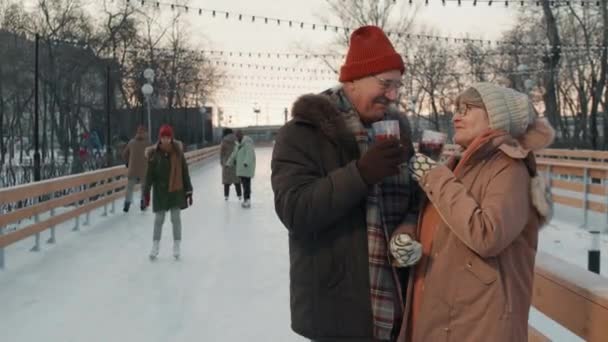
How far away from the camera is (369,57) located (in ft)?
7.20

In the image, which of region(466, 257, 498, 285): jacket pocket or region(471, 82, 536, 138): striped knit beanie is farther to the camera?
region(471, 82, 536, 138): striped knit beanie

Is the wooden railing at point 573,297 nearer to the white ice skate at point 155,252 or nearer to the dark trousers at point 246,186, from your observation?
the white ice skate at point 155,252

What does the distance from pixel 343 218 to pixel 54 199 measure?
26.3ft

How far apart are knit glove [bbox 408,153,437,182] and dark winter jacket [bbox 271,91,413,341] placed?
18 centimetres

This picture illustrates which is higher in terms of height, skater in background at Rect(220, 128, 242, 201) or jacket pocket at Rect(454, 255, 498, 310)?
jacket pocket at Rect(454, 255, 498, 310)

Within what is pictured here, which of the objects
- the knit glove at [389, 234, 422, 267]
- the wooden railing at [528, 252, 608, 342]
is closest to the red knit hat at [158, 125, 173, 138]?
the wooden railing at [528, 252, 608, 342]

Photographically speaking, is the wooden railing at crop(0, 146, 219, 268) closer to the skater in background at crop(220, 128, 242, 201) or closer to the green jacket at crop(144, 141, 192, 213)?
the green jacket at crop(144, 141, 192, 213)

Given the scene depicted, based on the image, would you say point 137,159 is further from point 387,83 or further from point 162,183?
point 387,83

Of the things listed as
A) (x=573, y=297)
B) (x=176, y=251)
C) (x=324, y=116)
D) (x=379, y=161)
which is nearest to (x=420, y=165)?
(x=379, y=161)

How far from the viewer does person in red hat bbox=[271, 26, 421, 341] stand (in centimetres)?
202

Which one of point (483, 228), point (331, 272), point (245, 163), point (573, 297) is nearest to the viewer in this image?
point (483, 228)

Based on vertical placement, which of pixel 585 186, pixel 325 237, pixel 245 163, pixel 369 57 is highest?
pixel 369 57

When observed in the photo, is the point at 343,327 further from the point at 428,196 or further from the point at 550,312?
the point at 550,312

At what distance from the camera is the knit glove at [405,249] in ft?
6.68
